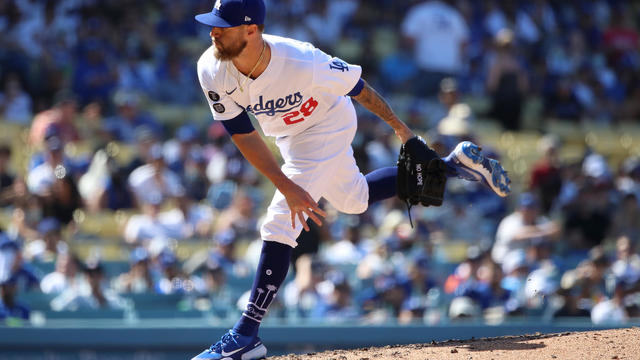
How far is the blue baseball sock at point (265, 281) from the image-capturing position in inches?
192

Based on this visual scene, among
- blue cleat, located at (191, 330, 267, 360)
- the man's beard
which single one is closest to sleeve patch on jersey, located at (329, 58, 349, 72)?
the man's beard

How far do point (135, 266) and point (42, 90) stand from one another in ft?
13.6

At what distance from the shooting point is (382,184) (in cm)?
528

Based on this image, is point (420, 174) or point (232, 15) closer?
point (232, 15)

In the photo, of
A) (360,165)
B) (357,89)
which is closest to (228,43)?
(357,89)

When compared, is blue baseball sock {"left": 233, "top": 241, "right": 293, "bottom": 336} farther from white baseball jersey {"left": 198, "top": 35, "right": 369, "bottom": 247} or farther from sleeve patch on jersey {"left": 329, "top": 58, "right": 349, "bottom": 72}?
sleeve patch on jersey {"left": 329, "top": 58, "right": 349, "bottom": 72}

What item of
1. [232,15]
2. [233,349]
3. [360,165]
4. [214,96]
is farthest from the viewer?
[360,165]

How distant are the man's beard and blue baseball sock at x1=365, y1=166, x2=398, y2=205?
1163 mm

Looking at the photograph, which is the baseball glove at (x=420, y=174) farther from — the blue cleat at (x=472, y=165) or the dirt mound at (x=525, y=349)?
the dirt mound at (x=525, y=349)

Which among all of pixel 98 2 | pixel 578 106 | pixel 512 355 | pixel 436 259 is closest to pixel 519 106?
pixel 578 106

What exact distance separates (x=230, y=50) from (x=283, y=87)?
13.6 inches

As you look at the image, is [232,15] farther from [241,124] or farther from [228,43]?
[241,124]

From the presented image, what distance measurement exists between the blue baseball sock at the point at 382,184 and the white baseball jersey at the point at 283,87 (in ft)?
1.69

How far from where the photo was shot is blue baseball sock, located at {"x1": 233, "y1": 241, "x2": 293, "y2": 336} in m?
4.87
